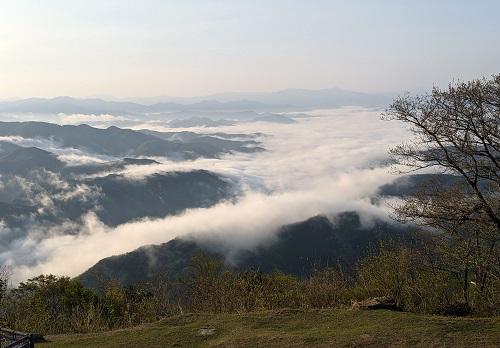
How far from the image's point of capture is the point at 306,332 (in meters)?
19.8

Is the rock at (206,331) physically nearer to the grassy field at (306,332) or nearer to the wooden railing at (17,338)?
the grassy field at (306,332)

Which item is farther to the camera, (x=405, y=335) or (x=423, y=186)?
(x=423, y=186)

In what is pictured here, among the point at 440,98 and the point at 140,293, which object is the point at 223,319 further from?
the point at 140,293

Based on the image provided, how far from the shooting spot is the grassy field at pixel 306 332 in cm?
1739

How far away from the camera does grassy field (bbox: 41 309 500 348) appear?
17.4 meters

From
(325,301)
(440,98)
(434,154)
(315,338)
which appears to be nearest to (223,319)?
(315,338)

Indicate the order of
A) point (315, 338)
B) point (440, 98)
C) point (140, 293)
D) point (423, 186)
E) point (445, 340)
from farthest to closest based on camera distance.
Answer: point (140, 293), point (423, 186), point (440, 98), point (315, 338), point (445, 340)

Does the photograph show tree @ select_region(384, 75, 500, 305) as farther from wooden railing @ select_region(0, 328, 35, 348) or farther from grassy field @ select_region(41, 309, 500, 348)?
wooden railing @ select_region(0, 328, 35, 348)

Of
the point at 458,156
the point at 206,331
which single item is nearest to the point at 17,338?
the point at 206,331

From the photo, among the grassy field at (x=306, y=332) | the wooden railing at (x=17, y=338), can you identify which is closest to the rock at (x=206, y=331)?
the grassy field at (x=306, y=332)

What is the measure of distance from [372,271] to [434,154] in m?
14.7

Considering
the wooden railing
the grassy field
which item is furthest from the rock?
the wooden railing

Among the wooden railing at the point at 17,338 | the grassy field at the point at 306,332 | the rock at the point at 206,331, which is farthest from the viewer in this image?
the rock at the point at 206,331

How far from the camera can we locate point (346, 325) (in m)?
20.4
